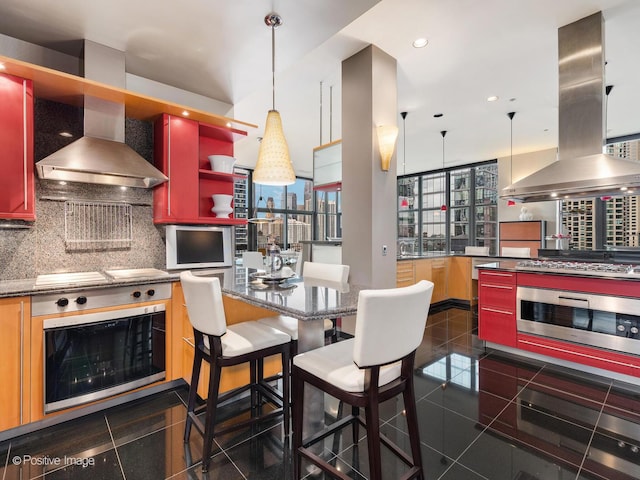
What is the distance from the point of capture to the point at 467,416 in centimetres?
208

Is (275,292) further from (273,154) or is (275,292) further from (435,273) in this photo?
(435,273)

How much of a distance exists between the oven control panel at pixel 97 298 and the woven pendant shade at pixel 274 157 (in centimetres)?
116

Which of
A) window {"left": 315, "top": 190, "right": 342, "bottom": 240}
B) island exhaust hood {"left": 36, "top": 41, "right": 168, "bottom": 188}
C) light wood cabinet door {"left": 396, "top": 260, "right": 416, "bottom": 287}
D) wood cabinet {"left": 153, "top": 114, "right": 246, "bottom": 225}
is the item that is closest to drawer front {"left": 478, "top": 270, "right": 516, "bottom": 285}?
light wood cabinet door {"left": 396, "top": 260, "right": 416, "bottom": 287}

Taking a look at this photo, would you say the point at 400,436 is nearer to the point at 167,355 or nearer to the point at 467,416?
the point at 467,416

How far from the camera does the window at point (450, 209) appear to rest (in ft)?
23.2

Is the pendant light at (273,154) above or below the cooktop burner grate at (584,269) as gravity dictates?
above

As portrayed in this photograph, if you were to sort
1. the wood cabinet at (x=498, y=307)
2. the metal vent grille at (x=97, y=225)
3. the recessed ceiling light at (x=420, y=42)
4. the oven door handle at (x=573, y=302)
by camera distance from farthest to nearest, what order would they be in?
the wood cabinet at (x=498, y=307) < the recessed ceiling light at (x=420, y=42) < the oven door handle at (x=573, y=302) < the metal vent grille at (x=97, y=225)

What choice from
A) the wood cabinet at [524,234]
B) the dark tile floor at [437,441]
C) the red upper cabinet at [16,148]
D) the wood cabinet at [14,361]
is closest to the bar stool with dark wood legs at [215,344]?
the dark tile floor at [437,441]

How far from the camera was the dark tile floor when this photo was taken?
1599 millimetres

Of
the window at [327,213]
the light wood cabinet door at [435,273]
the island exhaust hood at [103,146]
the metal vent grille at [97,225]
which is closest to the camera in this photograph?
the island exhaust hood at [103,146]

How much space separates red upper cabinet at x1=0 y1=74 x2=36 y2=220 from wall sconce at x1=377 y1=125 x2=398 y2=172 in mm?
2748

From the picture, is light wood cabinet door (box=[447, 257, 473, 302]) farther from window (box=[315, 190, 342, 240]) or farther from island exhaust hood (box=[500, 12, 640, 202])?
window (box=[315, 190, 342, 240])

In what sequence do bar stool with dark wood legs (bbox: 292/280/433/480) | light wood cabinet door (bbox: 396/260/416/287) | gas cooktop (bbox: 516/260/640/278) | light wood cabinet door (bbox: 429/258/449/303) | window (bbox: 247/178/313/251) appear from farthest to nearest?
window (bbox: 247/178/313/251) < light wood cabinet door (bbox: 429/258/449/303) < light wood cabinet door (bbox: 396/260/416/287) < gas cooktop (bbox: 516/260/640/278) < bar stool with dark wood legs (bbox: 292/280/433/480)

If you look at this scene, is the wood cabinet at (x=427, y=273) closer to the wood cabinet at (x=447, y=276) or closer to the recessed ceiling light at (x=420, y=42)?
the wood cabinet at (x=447, y=276)
